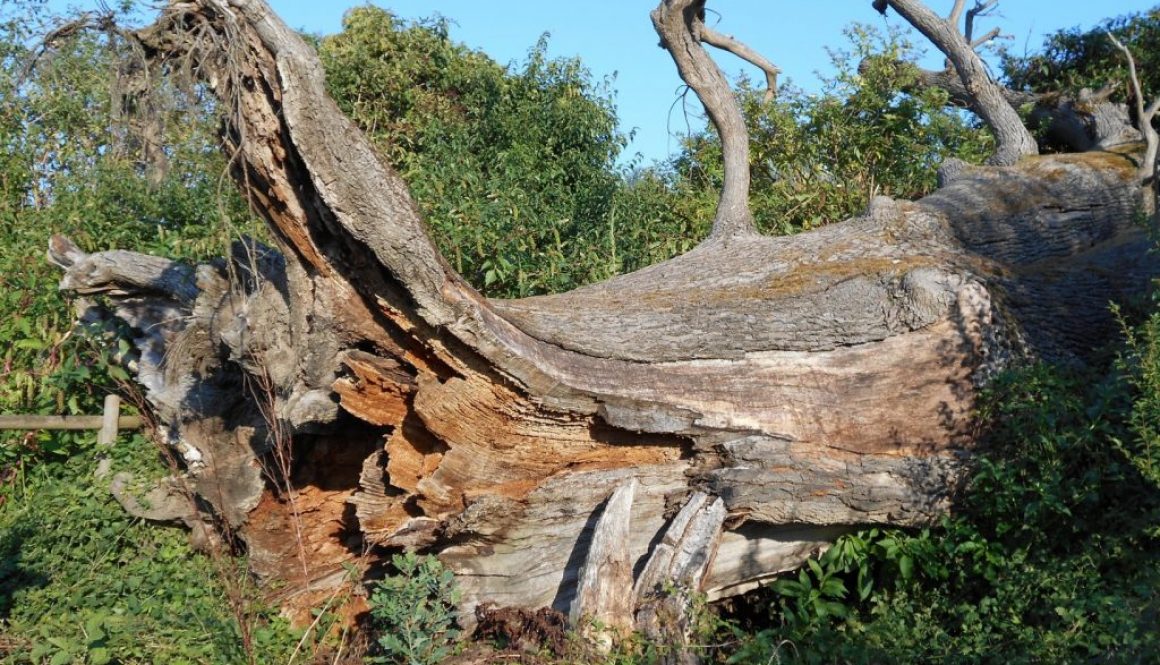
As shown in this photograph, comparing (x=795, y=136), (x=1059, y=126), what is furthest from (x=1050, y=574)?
(x=1059, y=126)

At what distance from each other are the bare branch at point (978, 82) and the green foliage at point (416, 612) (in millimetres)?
6271

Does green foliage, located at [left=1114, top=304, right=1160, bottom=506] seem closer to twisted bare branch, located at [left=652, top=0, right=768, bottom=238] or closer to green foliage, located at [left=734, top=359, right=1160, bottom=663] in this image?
green foliage, located at [left=734, top=359, right=1160, bottom=663]

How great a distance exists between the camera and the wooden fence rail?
704 cm

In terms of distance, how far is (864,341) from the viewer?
5566 mm

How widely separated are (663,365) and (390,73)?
7.33 m

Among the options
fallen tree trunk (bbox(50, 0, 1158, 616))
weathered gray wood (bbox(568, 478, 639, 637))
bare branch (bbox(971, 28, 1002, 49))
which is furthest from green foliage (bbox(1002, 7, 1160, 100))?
weathered gray wood (bbox(568, 478, 639, 637))

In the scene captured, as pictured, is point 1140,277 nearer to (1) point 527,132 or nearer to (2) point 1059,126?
(2) point 1059,126

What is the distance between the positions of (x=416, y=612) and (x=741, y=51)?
5.40m

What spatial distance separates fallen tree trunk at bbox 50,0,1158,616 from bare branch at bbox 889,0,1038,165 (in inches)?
110

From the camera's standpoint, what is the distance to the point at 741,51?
27.5 feet

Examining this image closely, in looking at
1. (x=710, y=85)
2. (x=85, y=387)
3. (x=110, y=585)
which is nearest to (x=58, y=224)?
(x=85, y=387)

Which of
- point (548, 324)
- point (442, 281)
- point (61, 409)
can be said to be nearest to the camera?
point (442, 281)

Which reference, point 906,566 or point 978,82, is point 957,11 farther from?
point 906,566

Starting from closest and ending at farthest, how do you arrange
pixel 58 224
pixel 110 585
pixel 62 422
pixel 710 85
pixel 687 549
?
1. pixel 687 549
2. pixel 110 585
3. pixel 62 422
4. pixel 710 85
5. pixel 58 224
